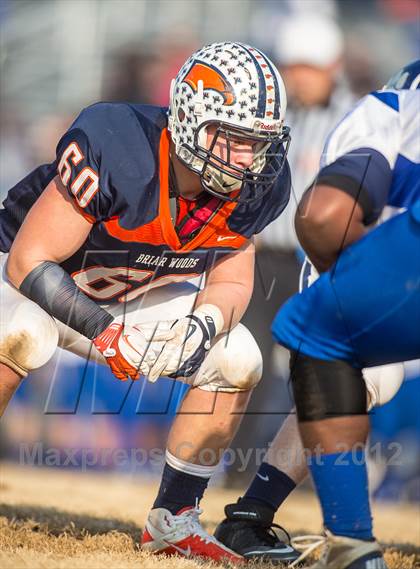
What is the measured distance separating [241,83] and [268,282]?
8.47 ft

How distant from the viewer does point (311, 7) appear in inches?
257

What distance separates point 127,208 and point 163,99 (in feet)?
11.3

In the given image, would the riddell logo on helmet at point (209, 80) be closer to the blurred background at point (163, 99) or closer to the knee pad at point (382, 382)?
the knee pad at point (382, 382)

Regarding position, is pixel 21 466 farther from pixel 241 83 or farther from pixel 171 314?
pixel 241 83

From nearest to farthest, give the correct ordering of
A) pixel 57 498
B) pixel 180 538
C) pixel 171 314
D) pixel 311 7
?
pixel 180 538
pixel 171 314
pixel 57 498
pixel 311 7

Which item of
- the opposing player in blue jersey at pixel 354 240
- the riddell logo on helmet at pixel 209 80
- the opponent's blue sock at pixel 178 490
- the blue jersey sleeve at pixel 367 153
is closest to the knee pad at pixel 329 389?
the opposing player in blue jersey at pixel 354 240

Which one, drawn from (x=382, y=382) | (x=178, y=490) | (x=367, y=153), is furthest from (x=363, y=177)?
(x=178, y=490)

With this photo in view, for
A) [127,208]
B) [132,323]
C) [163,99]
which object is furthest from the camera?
[163,99]

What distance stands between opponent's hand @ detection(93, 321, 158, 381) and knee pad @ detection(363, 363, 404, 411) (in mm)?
757

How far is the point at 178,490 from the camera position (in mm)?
3229

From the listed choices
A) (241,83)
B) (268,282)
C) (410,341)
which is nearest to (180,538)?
(410,341)

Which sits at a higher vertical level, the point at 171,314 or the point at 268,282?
the point at 171,314

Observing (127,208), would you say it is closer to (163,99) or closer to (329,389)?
(329,389)

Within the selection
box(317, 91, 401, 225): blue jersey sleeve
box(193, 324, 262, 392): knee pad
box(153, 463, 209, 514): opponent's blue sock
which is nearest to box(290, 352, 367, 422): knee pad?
box(317, 91, 401, 225): blue jersey sleeve
